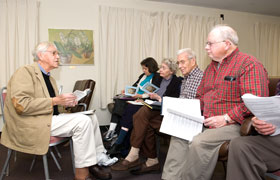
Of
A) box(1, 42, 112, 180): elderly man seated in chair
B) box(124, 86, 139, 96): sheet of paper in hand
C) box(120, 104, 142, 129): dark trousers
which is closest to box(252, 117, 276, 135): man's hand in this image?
box(1, 42, 112, 180): elderly man seated in chair

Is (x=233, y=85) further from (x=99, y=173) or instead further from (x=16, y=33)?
(x=16, y=33)

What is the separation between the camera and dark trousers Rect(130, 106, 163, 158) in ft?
7.43

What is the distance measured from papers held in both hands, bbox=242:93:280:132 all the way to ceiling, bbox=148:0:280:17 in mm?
4372

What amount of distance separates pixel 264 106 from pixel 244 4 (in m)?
4.98

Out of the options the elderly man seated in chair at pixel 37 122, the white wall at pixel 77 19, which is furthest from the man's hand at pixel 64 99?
the white wall at pixel 77 19

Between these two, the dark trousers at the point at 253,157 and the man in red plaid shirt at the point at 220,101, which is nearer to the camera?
the dark trousers at the point at 253,157

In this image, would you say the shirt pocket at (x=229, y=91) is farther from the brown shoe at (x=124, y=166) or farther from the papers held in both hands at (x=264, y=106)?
the brown shoe at (x=124, y=166)

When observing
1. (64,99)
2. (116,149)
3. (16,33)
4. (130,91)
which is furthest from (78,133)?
(16,33)

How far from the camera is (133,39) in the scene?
186 inches

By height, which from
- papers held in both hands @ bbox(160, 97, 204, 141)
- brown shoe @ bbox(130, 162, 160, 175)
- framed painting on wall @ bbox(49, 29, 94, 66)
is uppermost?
framed painting on wall @ bbox(49, 29, 94, 66)

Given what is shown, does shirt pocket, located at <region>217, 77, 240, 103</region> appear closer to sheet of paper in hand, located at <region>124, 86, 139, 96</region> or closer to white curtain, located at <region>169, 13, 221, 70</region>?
sheet of paper in hand, located at <region>124, 86, 139, 96</region>

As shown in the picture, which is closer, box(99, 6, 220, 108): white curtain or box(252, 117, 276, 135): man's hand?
box(252, 117, 276, 135): man's hand

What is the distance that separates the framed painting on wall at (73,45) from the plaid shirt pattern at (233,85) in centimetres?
316

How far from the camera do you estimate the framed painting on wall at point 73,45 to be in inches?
168
